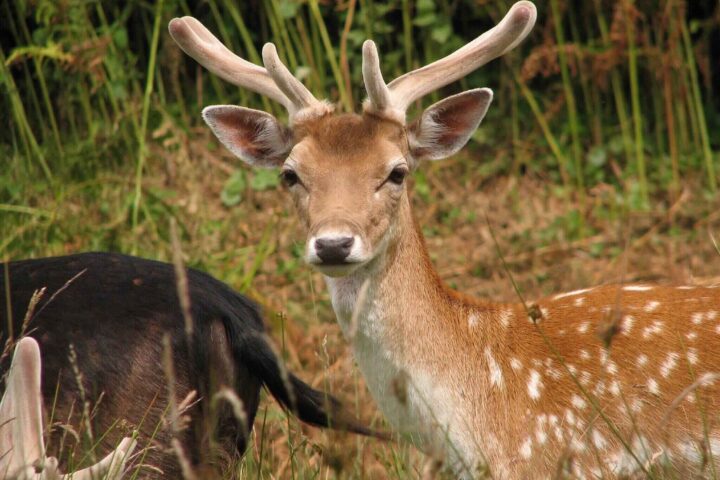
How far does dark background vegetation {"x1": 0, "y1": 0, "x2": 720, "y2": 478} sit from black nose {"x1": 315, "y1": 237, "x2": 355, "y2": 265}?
2.21m

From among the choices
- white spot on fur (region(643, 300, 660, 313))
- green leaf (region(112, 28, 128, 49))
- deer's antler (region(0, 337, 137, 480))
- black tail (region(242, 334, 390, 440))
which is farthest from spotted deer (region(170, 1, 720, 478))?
green leaf (region(112, 28, 128, 49))

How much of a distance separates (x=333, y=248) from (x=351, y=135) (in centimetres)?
53

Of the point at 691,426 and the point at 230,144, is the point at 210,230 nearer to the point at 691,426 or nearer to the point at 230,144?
the point at 230,144

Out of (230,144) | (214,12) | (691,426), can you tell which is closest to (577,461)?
(691,426)

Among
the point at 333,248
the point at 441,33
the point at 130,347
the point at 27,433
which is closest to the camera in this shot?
the point at 27,433

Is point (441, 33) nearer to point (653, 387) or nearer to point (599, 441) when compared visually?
point (653, 387)

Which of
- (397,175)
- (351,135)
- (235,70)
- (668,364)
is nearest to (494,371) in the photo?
(668,364)

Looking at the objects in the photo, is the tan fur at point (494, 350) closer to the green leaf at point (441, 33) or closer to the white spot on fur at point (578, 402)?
the white spot on fur at point (578, 402)

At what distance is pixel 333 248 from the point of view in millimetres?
3453

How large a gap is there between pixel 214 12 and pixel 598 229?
2.60 m

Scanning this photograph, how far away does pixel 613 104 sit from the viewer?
7.82 meters

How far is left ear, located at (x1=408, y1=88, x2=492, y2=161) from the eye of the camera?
4.07 m

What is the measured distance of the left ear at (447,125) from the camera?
4070mm

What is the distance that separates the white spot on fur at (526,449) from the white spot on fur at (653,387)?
386 mm
